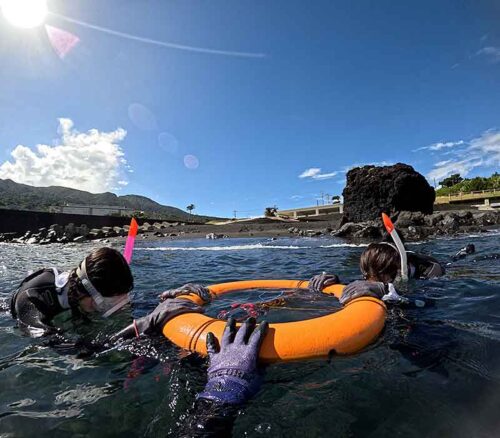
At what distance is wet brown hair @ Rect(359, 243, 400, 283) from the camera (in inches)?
156

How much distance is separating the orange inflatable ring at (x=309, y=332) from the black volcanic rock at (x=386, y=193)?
856 inches

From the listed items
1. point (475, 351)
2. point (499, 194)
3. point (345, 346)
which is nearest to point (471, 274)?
point (475, 351)

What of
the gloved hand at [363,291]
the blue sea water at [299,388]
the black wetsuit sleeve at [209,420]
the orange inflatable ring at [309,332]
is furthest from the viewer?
the gloved hand at [363,291]

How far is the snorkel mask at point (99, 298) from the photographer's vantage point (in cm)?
318

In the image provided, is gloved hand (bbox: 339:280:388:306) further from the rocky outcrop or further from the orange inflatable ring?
the rocky outcrop

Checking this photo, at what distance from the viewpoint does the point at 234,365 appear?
219 centimetres

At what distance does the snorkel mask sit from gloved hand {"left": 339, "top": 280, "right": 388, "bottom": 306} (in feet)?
7.52

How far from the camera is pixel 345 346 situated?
249cm

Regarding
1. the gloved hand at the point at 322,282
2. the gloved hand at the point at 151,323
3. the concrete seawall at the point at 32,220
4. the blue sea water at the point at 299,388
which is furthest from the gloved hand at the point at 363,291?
the concrete seawall at the point at 32,220

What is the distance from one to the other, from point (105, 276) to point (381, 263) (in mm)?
3105

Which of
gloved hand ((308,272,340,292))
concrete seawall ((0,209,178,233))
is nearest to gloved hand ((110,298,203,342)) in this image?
gloved hand ((308,272,340,292))

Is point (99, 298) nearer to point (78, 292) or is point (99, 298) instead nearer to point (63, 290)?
point (78, 292)

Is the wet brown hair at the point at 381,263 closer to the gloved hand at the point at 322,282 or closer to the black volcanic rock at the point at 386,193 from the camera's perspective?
the gloved hand at the point at 322,282

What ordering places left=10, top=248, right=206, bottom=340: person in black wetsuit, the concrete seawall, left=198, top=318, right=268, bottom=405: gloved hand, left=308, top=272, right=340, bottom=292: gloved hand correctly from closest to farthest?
left=198, top=318, right=268, bottom=405: gloved hand < left=10, top=248, right=206, bottom=340: person in black wetsuit < left=308, top=272, right=340, bottom=292: gloved hand < the concrete seawall
